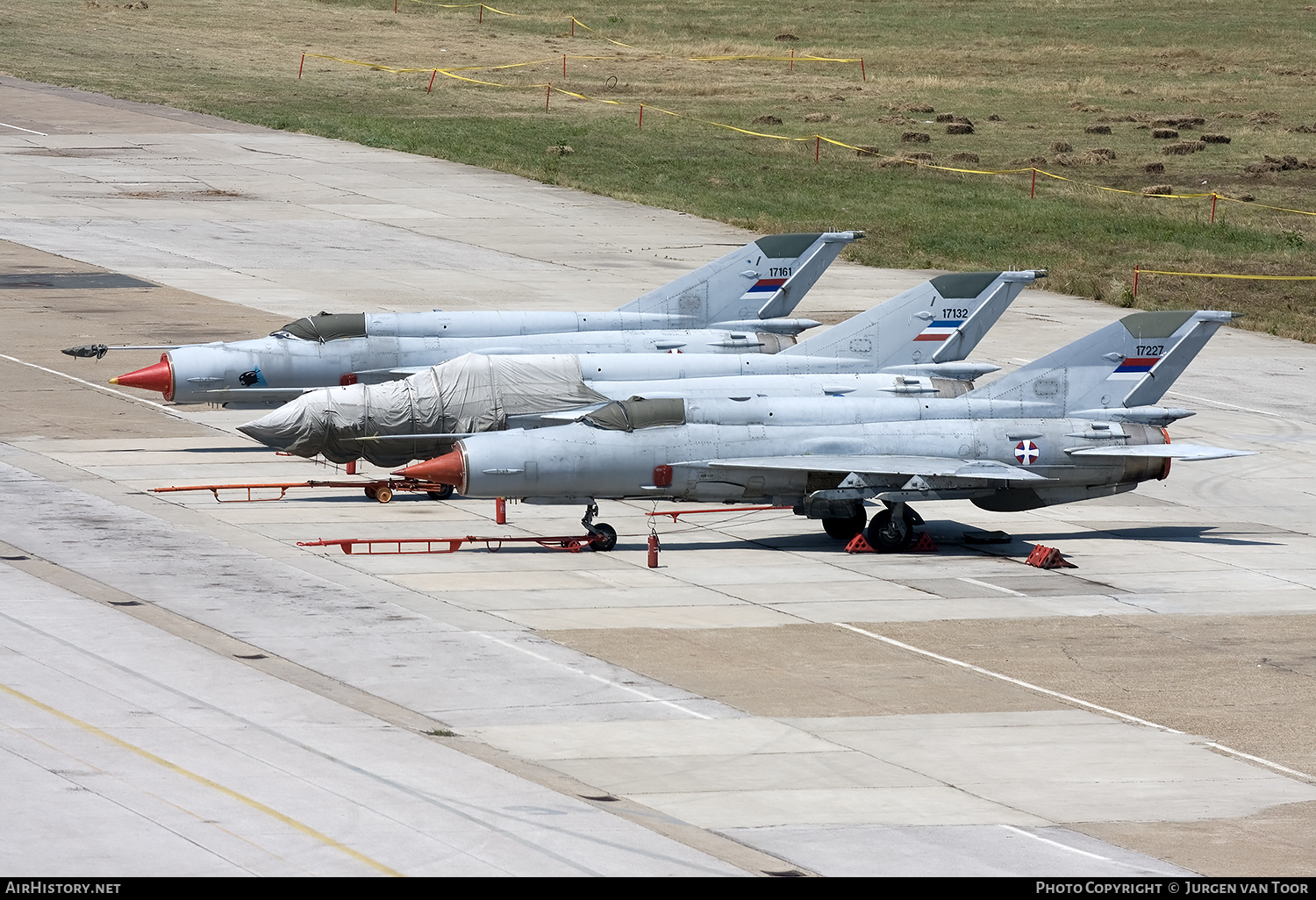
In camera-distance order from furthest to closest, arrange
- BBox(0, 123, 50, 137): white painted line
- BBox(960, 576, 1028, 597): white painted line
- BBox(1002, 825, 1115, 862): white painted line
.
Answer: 1. BBox(0, 123, 50, 137): white painted line
2. BBox(960, 576, 1028, 597): white painted line
3. BBox(1002, 825, 1115, 862): white painted line

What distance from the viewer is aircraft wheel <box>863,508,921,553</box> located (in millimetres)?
31797

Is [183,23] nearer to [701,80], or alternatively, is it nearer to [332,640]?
[701,80]

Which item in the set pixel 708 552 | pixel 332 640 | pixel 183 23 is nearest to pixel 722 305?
pixel 708 552

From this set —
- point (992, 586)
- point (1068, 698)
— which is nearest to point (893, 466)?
point (992, 586)

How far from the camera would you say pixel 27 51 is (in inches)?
3907

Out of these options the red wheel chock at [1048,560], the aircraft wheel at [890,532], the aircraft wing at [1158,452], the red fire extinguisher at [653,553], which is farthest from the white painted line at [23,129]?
the red wheel chock at [1048,560]

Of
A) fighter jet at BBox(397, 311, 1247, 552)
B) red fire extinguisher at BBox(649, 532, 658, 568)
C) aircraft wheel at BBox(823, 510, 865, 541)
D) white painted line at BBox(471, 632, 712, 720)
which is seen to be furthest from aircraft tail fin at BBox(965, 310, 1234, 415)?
white painted line at BBox(471, 632, 712, 720)

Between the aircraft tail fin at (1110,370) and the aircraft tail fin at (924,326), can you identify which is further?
the aircraft tail fin at (924,326)

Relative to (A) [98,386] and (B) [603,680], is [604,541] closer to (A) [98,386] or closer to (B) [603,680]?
(B) [603,680]

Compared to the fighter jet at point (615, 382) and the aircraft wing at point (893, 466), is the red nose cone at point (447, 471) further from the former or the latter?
the aircraft wing at point (893, 466)

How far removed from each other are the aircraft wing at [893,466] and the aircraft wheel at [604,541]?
5.10 feet

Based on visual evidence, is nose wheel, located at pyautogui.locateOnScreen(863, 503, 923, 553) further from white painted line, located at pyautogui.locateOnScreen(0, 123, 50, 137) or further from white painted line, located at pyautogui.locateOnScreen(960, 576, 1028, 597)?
white painted line, located at pyautogui.locateOnScreen(0, 123, 50, 137)

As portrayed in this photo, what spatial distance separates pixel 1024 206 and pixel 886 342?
33586 mm

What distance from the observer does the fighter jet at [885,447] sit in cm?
3064
